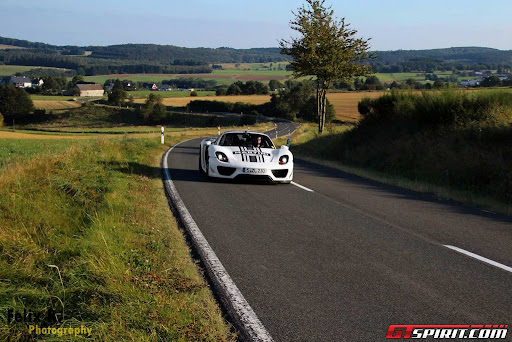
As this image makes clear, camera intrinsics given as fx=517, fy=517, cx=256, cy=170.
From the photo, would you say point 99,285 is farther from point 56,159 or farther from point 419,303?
point 56,159

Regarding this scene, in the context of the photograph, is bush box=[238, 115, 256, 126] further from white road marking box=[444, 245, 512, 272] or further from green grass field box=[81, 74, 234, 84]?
green grass field box=[81, 74, 234, 84]

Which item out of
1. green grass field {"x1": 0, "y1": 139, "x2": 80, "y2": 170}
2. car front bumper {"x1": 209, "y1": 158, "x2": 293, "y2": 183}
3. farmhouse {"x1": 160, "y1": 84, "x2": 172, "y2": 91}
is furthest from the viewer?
farmhouse {"x1": 160, "y1": 84, "x2": 172, "y2": 91}

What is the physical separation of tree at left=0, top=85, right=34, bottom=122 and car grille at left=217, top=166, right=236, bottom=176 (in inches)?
3439

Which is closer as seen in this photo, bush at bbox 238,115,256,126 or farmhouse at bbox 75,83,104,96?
bush at bbox 238,115,256,126

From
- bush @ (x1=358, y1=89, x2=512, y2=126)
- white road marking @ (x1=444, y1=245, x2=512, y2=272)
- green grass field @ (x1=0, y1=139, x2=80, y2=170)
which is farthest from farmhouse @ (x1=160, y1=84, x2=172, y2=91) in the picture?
white road marking @ (x1=444, y1=245, x2=512, y2=272)

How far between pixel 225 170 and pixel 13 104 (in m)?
87.6

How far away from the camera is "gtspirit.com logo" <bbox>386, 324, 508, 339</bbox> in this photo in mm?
3715

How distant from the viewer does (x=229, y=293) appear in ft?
15.3

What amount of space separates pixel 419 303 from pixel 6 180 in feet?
30.2

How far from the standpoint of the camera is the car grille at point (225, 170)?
1168 cm

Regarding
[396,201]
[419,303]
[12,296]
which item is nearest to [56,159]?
[396,201]

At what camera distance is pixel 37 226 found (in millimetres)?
7270

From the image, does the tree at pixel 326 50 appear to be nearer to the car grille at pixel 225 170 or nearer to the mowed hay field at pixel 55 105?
the car grille at pixel 225 170

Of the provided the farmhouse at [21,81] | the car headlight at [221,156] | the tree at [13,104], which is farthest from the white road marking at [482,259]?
the farmhouse at [21,81]
